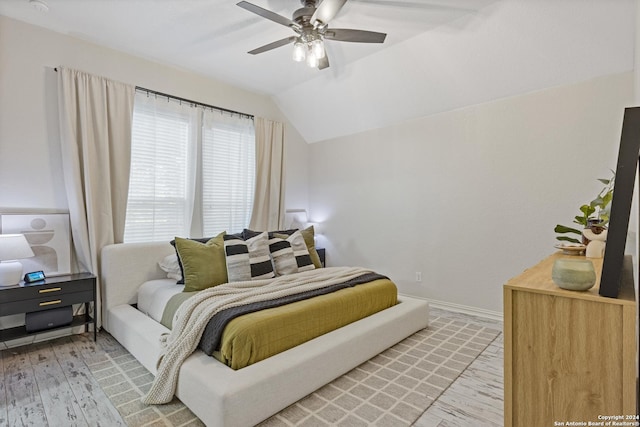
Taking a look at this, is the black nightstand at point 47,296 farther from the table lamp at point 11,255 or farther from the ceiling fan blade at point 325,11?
the ceiling fan blade at point 325,11

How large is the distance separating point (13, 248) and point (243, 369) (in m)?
2.13

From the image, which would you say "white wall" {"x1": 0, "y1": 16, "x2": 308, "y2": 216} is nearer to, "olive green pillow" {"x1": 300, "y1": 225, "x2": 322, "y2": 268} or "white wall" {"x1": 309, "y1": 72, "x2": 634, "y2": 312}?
"olive green pillow" {"x1": 300, "y1": 225, "x2": 322, "y2": 268}

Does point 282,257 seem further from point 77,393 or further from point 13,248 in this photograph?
point 13,248

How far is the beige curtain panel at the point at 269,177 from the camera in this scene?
15.3 ft

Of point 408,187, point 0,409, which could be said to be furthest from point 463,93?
point 0,409

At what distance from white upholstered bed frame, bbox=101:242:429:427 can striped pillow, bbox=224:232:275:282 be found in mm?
713

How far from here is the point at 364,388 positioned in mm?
2141

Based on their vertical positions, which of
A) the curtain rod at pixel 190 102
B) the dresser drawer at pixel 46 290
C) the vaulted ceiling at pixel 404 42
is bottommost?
the dresser drawer at pixel 46 290

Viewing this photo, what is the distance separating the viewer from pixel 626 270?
1335 mm

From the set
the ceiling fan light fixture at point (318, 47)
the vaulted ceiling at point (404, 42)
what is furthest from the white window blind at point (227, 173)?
the ceiling fan light fixture at point (318, 47)

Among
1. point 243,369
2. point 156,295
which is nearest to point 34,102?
point 156,295

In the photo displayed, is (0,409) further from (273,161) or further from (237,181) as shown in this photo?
(273,161)

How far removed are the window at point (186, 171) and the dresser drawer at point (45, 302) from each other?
79 cm

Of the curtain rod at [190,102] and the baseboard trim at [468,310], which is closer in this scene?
the baseboard trim at [468,310]
